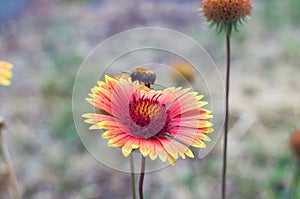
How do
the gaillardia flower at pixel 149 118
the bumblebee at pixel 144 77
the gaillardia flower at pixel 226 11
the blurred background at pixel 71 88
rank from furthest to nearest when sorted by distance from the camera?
the blurred background at pixel 71 88 → the gaillardia flower at pixel 226 11 → the bumblebee at pixel 144 77 → the gaillardia flower at pixel 149 118

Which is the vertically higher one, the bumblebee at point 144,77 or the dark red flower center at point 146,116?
the bumblebee at point 144,77

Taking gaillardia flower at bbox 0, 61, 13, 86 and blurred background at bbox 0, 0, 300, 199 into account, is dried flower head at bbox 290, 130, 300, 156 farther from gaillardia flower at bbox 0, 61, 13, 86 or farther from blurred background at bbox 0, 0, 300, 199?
gaillardia flower at bbox 0, 61, 13, 86

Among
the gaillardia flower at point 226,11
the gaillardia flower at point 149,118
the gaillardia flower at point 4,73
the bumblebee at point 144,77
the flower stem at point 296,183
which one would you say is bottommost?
the flower stem at point 296,183

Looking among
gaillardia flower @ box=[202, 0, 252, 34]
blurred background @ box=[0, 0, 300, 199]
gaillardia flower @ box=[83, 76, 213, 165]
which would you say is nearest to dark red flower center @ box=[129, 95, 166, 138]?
gaillardia flower @ box=[83, 76, 213, 165]

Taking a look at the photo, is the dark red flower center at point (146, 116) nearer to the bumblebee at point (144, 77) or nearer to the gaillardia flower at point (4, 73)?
the bumblebee at point (144, 77)

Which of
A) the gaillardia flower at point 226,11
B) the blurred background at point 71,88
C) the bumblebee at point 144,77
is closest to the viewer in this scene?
the bumblebee at point 144,77

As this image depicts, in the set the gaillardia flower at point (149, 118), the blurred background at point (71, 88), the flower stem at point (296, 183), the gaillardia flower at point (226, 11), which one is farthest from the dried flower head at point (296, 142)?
the gaillardia flower at point (149, 118)

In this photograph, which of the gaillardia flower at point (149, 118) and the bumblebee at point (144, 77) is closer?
the gaillardia flower at point (149, 118)
